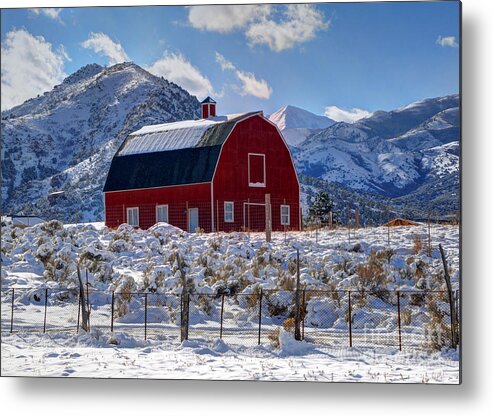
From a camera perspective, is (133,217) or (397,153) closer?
(397,153)

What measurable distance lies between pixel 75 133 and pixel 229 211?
142 inches

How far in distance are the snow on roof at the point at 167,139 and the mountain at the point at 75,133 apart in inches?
7.8

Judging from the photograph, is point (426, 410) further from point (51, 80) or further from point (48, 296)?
point (51, 80)

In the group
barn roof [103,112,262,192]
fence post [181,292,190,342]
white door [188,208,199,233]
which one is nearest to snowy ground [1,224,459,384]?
fence post [181,292,190,342]

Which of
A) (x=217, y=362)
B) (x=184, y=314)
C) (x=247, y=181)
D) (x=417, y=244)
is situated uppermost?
(x=247, y=181)

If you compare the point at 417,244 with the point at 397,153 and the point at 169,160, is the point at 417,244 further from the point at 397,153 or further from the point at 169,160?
the point at 169,160

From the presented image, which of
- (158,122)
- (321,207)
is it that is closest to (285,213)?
(321,207)

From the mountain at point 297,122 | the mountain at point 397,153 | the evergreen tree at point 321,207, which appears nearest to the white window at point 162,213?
the mountain at point 397,153

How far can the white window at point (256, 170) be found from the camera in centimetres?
1599

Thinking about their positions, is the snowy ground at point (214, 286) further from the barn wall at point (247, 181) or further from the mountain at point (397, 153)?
the barn wall at point (247, 181)

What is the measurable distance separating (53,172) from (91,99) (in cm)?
297

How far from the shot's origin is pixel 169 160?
16047mm

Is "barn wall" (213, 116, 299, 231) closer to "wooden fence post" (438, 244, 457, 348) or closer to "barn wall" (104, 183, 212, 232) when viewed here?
"barn wall" (104, 183, 212, 232)

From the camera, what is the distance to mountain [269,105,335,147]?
40.9 feet
